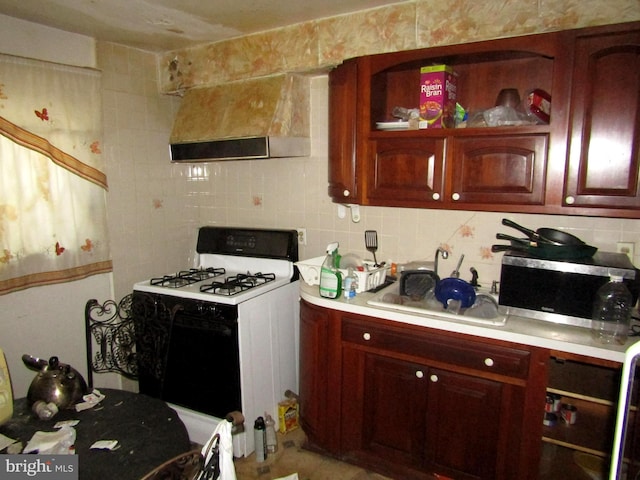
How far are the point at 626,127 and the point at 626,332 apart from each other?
31.5 inches

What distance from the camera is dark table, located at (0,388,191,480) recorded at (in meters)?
1.27

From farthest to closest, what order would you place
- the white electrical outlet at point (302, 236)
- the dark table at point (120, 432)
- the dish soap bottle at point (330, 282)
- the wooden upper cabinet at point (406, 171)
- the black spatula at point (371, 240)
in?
1. the white electrical outlet at point (302, 236)
2. the black spatula at point (371, 240)
3. the dish soap bottle at point (330, 282)
4. the wooden upper cabinet at point (406, 171)
5. the dark table at point (120, 432)

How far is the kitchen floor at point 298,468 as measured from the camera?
2.16 metres

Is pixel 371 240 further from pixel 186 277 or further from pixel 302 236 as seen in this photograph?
pixel 186 277

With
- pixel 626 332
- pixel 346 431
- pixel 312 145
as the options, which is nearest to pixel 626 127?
pixel 626 332

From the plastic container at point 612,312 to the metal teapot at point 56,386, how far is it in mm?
2017

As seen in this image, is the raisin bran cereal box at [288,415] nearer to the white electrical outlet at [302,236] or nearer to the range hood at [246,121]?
the white electrical outlet at [302,236]

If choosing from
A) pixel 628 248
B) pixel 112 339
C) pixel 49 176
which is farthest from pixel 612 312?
pixel 49 176

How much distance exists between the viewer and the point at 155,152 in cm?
282

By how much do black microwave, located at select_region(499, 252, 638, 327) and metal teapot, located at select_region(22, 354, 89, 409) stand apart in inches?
70.6

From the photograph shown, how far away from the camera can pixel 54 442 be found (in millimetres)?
1359

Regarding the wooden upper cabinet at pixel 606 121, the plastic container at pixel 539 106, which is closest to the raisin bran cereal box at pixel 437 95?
the plastic container at pixel 539 106

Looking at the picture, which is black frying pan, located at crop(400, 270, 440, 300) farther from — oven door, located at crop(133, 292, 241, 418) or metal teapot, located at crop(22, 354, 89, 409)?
metal teapot, located at crop(22, 354, 89, 409)

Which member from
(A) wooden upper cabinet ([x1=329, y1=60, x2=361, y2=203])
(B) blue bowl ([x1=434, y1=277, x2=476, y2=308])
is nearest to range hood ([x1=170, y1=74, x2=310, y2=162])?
(A) wooden upper cabinet ([x1=329, y1=60, x2=361, y2=203])
